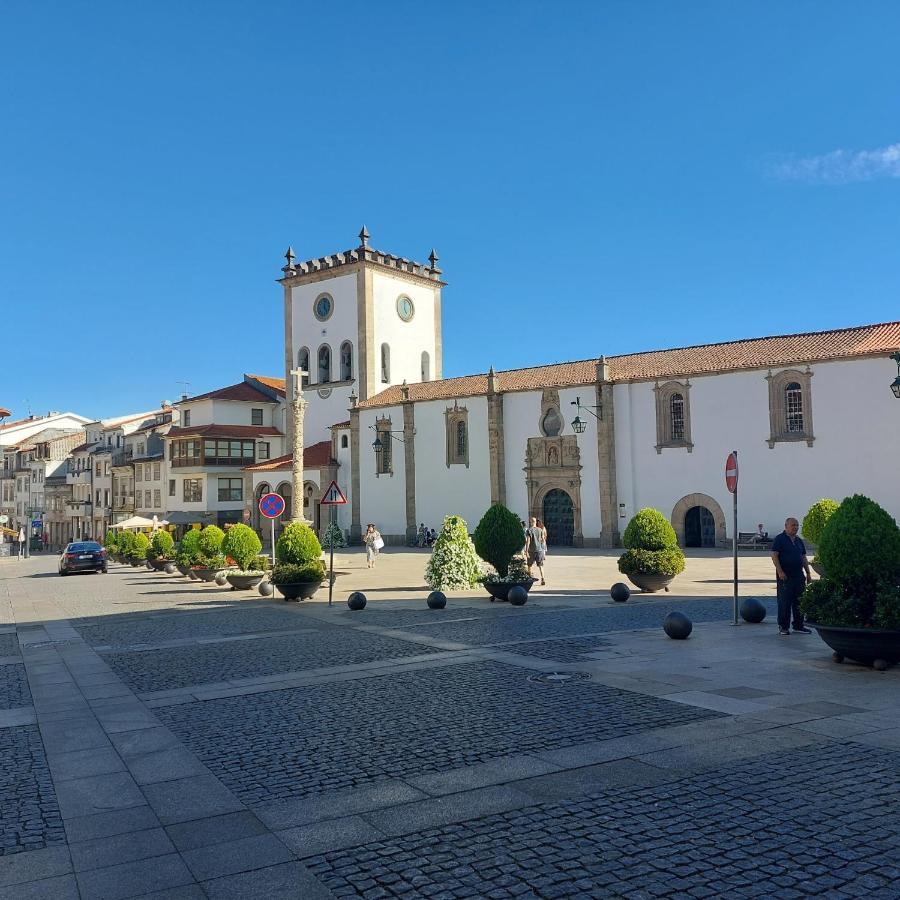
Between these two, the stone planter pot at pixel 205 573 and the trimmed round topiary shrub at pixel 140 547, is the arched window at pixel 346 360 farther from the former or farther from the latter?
the stone planter pot at pixel 205 573

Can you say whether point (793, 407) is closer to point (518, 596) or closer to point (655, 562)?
point (655, 562)

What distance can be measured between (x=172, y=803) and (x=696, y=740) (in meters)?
3.95

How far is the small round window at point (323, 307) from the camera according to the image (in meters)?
53.7

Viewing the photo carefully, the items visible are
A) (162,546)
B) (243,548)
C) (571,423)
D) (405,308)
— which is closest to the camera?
(243,548)

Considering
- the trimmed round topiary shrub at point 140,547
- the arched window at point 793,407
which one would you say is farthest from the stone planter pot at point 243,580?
the arched window at point 793,407

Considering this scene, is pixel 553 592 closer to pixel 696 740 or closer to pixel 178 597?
pixel 178 597

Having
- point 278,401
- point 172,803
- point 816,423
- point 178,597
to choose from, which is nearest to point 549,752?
point 172,803

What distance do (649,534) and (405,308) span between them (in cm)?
3843

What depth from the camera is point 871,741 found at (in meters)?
6.46

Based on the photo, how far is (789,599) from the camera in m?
12.1

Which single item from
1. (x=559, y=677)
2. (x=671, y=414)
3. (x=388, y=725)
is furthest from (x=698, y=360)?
(x=388, y=725)

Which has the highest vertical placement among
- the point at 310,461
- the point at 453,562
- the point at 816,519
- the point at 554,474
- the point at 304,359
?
the point at 304,359

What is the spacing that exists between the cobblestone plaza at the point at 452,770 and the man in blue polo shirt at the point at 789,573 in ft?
1.43

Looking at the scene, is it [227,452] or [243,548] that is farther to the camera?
[227,452]
